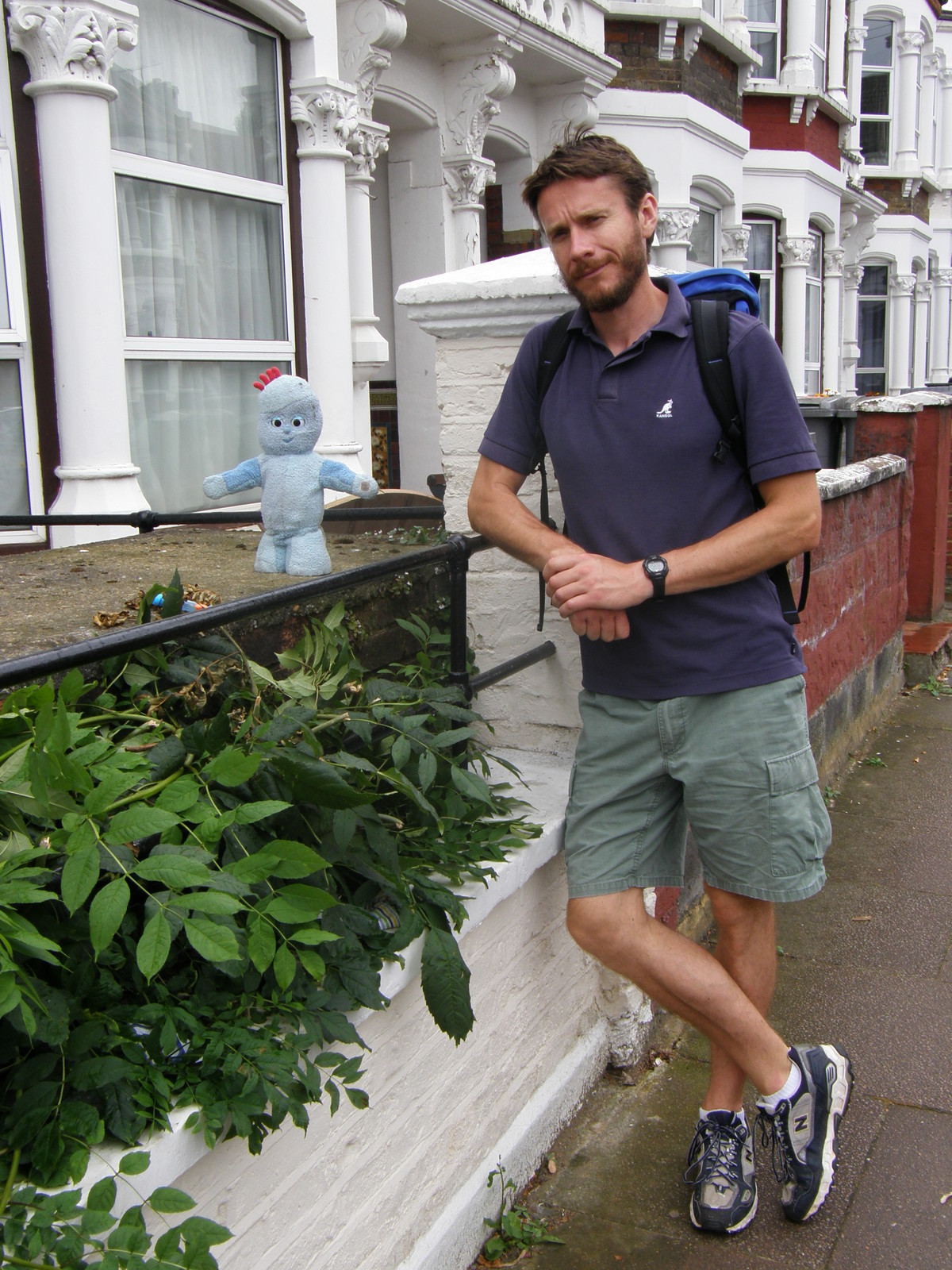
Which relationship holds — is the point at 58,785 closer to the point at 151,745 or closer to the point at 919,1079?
the point at 151,745

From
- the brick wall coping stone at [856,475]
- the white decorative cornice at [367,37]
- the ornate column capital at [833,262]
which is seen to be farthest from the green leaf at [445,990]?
the ornate column capital at [833,262]

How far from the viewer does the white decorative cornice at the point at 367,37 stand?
21.4ft

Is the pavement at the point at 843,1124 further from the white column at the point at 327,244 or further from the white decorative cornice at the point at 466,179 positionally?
the white decorative cornice at the point at 466,179

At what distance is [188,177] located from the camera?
19.4 feet

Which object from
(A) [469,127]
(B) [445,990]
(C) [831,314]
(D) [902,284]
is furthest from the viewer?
(D) [902,284]

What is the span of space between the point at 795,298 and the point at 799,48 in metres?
2.95

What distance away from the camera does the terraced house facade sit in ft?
16.1

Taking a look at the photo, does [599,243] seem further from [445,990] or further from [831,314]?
[831,314]

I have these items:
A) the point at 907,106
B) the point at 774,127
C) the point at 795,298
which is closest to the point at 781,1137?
the point at 774,127

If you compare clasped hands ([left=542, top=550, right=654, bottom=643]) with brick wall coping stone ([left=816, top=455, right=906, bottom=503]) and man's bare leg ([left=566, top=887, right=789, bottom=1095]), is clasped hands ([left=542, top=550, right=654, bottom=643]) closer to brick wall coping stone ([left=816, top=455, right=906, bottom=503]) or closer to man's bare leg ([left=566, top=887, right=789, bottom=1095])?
man's bare leg ([left=566, top=887, right=789, bottom=1095])

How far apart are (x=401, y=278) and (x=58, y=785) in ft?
24.7

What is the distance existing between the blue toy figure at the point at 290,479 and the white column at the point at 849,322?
17.0 m

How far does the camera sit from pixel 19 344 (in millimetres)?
4992

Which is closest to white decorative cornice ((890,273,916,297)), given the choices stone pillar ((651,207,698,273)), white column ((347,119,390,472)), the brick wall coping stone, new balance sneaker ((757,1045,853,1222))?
stone pillar ((651,207,698,273))
